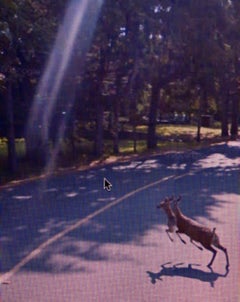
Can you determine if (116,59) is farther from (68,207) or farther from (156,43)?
(68,207)

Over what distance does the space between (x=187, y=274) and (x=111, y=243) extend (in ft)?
6.10

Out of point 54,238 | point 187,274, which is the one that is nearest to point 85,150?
point 54,238

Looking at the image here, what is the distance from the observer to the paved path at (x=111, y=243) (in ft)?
20.0

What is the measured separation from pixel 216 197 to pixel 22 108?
9468 mm

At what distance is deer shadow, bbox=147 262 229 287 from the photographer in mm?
6406

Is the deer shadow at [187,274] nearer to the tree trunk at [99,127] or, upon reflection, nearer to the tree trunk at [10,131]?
the tree trunk at [10,131]

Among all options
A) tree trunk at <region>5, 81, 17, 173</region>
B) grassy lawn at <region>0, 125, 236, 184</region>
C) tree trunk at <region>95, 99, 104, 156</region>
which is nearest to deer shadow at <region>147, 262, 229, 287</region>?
grassy lawn at <region>0, 125, 236, 184</region>

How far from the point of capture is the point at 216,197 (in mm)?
12719

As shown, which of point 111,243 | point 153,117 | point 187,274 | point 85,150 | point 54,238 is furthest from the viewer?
point 153,117

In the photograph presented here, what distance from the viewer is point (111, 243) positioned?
27.3 ft

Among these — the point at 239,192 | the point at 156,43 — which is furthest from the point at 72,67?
the point at 239,192

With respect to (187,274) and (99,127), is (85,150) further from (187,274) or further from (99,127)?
(187,274)

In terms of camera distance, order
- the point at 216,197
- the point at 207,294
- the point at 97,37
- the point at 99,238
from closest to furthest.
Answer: the point at 207,294 → the point at 99,238 → the point at 216,197 → the point at 97,37

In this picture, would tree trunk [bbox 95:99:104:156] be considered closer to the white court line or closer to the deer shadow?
the white court line
